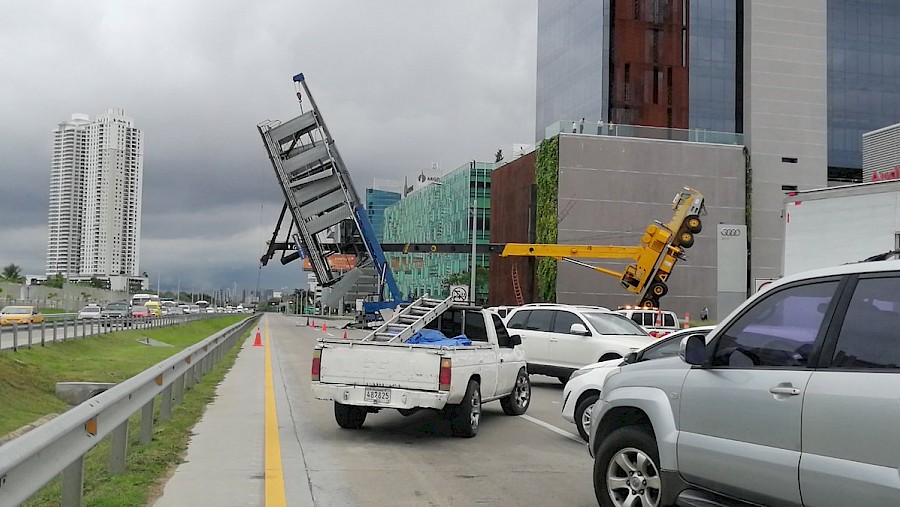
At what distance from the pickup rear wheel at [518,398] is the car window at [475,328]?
109 cm

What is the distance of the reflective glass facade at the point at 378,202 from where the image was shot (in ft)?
507

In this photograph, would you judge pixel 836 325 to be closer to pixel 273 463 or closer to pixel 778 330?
pixel 778 330

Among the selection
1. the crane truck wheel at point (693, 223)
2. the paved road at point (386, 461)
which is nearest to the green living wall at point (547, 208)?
the crane truck wheel at point (693, 223)

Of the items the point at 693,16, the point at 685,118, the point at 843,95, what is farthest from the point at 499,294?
the point at 843,95

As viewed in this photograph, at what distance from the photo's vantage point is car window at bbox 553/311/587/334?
17.0m

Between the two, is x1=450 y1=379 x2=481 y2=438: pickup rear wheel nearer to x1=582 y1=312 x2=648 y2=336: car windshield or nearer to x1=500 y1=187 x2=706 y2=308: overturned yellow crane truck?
x1=582 y1=312 x2=648 y2=336: car windshield

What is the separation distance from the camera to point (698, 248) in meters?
57.4

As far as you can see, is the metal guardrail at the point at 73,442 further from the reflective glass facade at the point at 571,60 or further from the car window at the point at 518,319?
the reflective glass facade at the point at 571,60

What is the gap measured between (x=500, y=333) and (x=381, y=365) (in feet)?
9.76

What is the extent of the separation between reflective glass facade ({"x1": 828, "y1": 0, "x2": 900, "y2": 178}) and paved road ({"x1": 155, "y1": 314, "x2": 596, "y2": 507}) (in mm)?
71519

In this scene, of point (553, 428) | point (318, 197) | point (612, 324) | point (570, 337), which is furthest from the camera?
point (318, 197)

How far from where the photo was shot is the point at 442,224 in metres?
97.8

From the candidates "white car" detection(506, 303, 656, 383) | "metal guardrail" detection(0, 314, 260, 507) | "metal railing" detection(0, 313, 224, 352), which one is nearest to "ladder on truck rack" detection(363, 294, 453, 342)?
"metal guardrail" detection(0, 314, 260, 507)

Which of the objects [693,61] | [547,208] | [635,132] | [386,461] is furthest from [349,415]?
[693,61]
